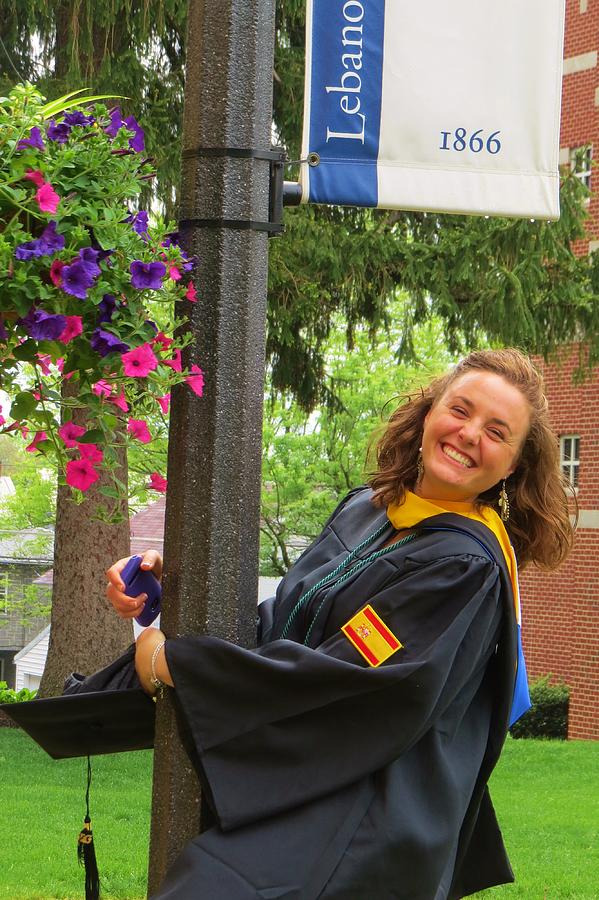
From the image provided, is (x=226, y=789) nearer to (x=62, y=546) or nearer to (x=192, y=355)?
(x=192, y=355)

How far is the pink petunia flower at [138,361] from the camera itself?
2.38 m

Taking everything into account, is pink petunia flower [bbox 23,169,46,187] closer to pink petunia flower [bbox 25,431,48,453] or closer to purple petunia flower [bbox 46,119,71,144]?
purple petunia flower [bbox 46,119,71,144]

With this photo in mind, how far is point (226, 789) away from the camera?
2.48 m

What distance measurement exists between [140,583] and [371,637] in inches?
24.6

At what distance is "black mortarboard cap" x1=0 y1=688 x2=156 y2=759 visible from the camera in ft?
9.06

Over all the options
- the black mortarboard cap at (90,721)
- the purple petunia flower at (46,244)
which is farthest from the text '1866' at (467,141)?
the black mortarboard cap at (90,721)

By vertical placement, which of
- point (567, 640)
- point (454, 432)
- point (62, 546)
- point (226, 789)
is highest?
point (454, 432)

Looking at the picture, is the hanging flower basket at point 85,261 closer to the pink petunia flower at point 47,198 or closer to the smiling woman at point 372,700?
the pink petunia flower at point 47,198

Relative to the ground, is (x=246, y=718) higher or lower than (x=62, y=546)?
higher

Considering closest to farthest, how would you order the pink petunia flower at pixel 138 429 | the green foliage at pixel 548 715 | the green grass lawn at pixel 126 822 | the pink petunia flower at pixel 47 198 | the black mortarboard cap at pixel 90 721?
the pink petunia flower at pixel 47 198 → the pink petunia flower at pixel 138 429 → the black mortarboard cap at pixel 90 721 → the green grass lawn at pixel 126 822 → the green foliage at pixel 548 715

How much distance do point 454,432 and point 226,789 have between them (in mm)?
955

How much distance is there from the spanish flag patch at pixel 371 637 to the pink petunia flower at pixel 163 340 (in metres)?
0.66

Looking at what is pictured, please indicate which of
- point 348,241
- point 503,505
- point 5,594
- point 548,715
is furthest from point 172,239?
point 5,594

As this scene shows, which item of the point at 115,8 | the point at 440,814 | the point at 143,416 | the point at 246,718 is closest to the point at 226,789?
the point at 246,718
